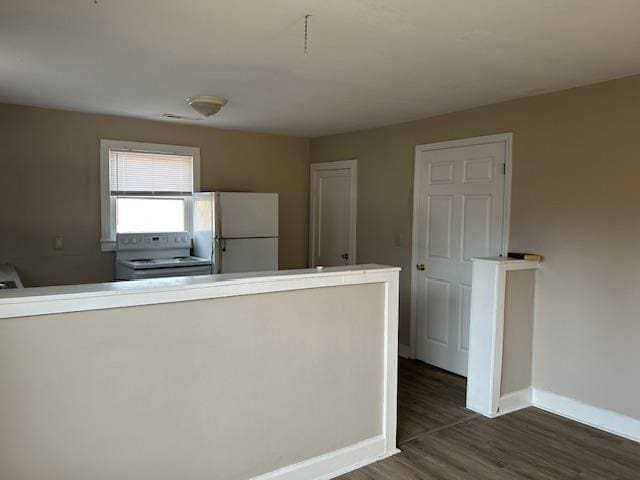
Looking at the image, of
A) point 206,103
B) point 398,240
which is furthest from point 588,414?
point 206,103

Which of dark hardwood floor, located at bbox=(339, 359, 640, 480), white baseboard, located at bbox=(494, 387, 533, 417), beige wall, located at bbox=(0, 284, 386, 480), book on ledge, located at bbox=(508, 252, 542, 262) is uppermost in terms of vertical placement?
book on ledge, located at bbox=(508, 252, 542, 262)

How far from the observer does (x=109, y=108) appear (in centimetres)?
423

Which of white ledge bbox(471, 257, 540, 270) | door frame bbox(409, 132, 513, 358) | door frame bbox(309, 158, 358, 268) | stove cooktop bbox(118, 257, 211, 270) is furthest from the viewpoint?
door frame bbox(309, 158, 358, 268)

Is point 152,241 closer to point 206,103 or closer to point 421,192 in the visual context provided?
point 206,103

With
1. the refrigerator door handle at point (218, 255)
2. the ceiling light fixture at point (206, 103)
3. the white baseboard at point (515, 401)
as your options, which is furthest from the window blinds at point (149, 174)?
→ the white baseboard at point (515, 401)

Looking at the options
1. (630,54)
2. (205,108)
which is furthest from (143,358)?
(630,54)

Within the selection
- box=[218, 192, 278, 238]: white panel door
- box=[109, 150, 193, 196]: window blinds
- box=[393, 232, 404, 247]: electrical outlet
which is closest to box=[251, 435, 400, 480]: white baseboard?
box=[393, 232, 404, 247]: electrical outlet

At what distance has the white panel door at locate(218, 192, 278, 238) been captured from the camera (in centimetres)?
468

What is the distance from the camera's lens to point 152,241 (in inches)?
190

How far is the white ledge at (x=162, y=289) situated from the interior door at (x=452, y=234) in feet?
5.49

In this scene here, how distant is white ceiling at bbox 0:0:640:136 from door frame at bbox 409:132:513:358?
0.32 m

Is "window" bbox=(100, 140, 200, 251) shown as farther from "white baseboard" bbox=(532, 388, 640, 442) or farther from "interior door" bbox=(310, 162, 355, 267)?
"white baseboard" bbox=(532, 388, 640, 442)

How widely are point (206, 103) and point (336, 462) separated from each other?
2.68 m

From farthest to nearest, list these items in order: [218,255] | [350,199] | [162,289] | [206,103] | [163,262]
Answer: [350,199] < [218,255] < [163,262] < [206,103] < [162,289]
